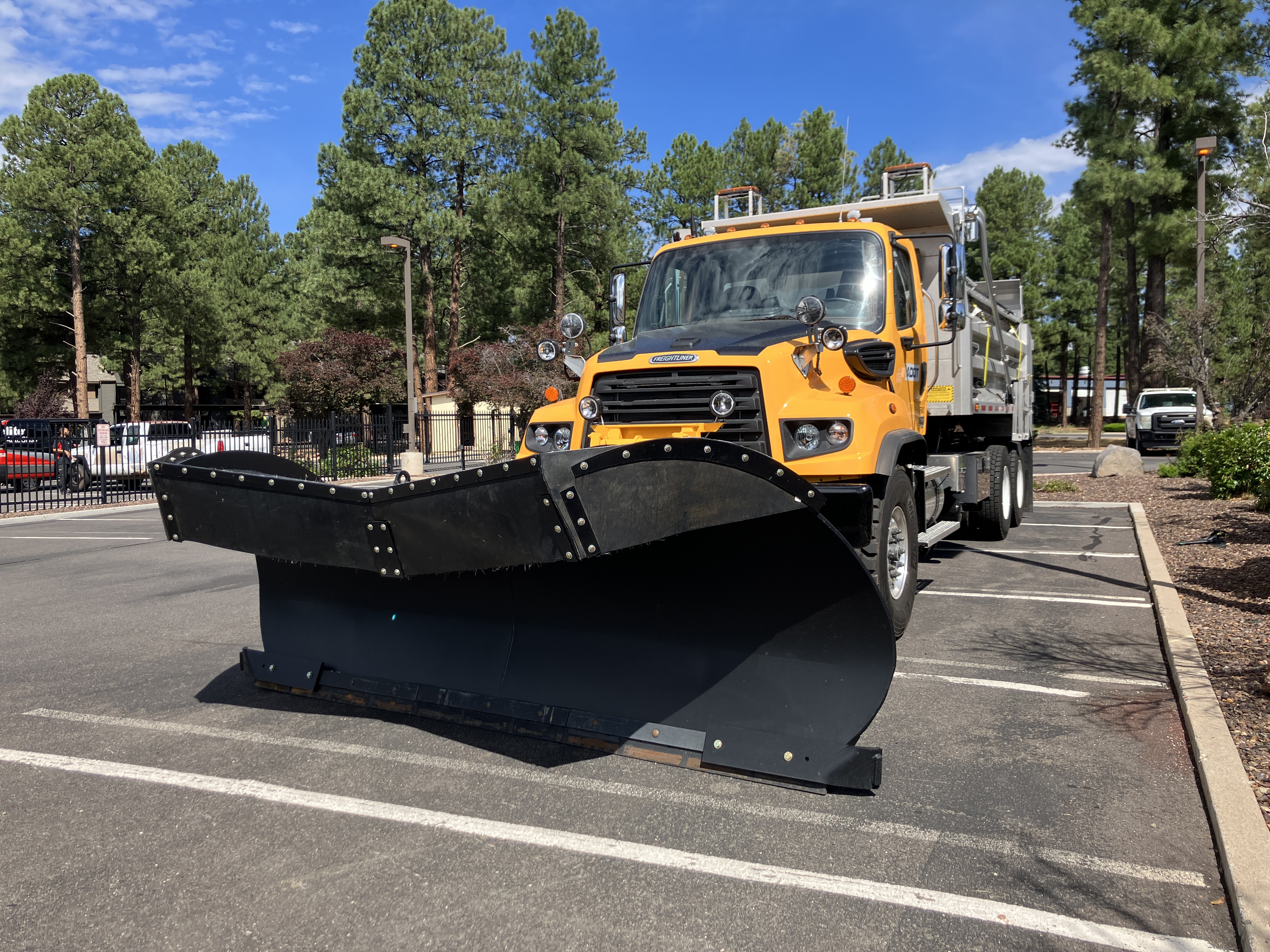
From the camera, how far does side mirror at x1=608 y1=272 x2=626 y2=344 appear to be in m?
7.80

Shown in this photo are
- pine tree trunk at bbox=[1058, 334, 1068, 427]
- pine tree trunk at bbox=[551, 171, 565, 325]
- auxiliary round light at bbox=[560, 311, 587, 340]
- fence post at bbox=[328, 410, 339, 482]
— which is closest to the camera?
auxiliary round light at bbox=[560, 311, 587, 340]

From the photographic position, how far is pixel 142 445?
22266mm

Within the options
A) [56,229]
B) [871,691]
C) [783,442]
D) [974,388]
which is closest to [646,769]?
[871,691]

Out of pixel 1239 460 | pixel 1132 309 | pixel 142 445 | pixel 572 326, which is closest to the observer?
pixel 572 326

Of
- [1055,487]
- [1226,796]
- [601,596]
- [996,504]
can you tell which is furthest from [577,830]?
[1055,487]

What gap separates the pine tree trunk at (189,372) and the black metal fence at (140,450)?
1997cm

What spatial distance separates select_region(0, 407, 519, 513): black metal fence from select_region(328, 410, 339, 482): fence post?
0.8 inches

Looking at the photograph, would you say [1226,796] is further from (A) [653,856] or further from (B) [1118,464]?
(B) [1118,464]

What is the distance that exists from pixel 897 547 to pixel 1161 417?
28.4 meters

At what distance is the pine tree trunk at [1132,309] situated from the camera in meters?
31.6

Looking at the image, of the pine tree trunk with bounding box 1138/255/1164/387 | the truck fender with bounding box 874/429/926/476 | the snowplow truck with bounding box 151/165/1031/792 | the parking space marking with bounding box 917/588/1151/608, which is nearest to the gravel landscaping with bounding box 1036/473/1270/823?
the parking space marking with bounding box 917/588/1151/608

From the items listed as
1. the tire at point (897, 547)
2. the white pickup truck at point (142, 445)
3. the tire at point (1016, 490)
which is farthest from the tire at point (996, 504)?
the white pickup truck at point (142, 445)

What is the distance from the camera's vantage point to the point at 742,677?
13.1ft

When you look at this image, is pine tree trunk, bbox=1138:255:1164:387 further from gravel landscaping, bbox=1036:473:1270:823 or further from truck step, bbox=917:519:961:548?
truck step, bbox=917:519:961:548
